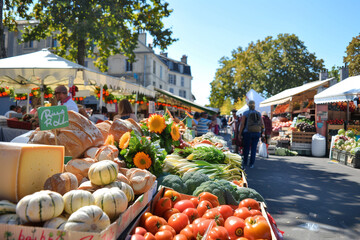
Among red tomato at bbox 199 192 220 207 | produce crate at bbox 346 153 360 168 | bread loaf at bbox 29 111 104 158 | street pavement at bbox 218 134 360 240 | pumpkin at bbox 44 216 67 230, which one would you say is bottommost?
street pavement at bbox 218 134 360 240

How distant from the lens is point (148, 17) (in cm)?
1509

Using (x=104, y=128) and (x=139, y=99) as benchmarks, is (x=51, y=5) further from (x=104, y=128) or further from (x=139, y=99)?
(x=104, y=128)

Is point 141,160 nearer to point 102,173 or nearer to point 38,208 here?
point 102,173

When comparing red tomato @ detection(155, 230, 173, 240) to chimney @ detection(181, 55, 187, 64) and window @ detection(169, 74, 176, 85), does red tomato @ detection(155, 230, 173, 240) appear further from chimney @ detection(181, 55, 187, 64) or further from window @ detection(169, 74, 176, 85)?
chimney @ detection(181, 55, 187, 64)

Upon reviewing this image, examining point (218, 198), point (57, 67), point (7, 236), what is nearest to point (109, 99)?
point (57, 67)

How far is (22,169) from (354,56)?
107ft

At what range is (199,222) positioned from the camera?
192 centimetres

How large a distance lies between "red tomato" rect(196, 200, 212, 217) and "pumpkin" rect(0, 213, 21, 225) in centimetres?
129

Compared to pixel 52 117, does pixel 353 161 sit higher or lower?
lower

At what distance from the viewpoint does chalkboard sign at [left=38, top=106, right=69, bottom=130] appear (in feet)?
7.36

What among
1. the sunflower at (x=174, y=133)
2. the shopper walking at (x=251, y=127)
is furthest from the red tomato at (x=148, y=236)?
the shopper walking at (x=251, y=127)

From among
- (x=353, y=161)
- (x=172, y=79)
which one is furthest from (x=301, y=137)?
(x=172, y=79)

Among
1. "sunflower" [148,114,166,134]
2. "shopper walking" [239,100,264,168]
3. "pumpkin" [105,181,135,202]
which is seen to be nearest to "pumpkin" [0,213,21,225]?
"pumpkin" [105,181,135,202]

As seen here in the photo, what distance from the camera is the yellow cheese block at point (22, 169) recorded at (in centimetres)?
167
